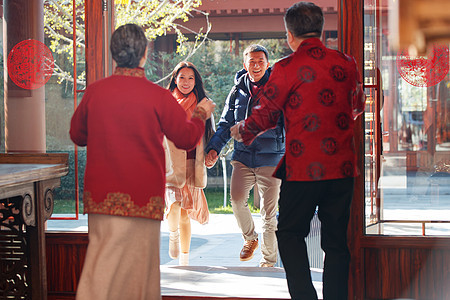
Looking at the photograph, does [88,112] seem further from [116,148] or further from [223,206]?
[223,206]

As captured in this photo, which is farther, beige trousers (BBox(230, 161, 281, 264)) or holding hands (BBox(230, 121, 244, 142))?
beige trousers (BBox(230, 161, 281, 264))

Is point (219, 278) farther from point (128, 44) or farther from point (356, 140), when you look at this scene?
point (128, 44)

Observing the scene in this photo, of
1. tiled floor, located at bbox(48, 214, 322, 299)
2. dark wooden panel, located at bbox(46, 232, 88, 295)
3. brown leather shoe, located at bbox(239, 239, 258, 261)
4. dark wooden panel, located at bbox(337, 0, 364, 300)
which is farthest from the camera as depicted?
brown leather shoe, located at bbox(239, 239, 258, 261)

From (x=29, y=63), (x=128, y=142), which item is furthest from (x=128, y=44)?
(x=29, y=63)

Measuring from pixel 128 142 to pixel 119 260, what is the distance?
48cm

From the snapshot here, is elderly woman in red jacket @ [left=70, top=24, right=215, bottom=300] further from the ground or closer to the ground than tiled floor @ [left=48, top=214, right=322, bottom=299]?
further from the ground

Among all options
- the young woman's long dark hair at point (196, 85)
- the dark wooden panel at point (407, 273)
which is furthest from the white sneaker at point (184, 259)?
the dark wooden panel at point (407, 273)

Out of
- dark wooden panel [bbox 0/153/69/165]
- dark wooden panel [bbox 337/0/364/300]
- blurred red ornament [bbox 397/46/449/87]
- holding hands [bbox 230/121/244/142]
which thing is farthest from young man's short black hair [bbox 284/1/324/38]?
dark wooden panel [bbox 0/153/69/165]

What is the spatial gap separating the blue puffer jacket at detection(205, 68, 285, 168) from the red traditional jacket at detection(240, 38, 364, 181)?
1466 millimetres

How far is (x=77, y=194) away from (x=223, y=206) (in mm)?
2574

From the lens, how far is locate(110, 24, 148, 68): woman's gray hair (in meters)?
2.52

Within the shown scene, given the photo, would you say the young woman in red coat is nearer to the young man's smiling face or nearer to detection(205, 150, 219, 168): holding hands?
detection(205, 150, 219, 168): holding hands

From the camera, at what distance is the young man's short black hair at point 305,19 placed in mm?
2764

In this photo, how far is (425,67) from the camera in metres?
3.46
